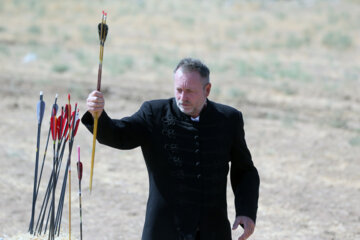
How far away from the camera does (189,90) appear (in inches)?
139

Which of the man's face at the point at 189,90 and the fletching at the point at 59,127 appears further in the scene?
the fletching at the point at 59,127

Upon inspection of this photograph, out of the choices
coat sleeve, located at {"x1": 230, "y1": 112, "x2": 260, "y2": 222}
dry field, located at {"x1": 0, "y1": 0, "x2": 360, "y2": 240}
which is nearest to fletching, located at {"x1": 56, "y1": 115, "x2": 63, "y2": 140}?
dry field, located at {"x1": 0, "y1": 0, "x2": 360, "y2": 240}

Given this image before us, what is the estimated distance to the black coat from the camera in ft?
11.9

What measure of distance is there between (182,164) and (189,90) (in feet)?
1.36

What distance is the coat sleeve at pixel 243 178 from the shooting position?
3793 mm

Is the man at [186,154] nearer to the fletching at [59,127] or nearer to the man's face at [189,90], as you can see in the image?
the man's face at [189,90]

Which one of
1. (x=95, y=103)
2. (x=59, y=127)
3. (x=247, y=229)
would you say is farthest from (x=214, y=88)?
(x=95, y=103)

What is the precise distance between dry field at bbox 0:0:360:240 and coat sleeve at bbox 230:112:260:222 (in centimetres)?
151

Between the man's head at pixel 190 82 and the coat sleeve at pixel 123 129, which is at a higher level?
the man's head at pixel 190 82

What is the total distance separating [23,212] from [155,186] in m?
3.72

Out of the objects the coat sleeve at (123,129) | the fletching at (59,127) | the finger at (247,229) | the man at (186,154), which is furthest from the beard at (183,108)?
the fletching at (59,127)

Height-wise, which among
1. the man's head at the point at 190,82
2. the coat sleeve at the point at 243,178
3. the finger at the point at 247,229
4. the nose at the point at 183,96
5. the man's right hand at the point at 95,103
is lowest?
the finger at the point at 247,229

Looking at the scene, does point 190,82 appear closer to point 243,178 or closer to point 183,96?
point 183,96

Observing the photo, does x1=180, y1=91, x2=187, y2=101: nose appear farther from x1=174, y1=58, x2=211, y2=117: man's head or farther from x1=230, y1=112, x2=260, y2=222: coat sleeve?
x1=230, y1=112, x2=260, y2=222: coat sleeve
